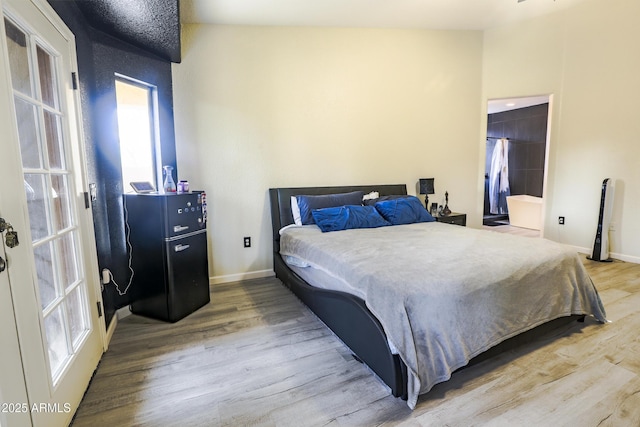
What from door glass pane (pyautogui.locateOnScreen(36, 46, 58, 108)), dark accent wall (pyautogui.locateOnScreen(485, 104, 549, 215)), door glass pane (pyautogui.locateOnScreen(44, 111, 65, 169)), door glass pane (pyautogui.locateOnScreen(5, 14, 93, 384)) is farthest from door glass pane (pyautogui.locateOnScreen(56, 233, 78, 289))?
dark accent wall (pyautogui.locateOnScreen(485, 104, 549, 215))

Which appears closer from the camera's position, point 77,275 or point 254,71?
point 77,275

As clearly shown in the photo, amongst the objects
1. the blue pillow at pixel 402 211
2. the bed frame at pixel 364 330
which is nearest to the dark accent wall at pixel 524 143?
the blue pillow at pixel 402 211

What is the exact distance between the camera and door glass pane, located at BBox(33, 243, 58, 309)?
140cm

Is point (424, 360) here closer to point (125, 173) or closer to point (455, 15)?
point (125, 173)

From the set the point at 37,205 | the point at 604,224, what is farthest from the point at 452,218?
the point at 37,205

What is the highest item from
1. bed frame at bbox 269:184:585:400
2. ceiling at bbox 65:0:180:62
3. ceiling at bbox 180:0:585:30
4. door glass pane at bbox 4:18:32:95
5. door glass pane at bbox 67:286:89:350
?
ceiling at bbox 180:0:585:30

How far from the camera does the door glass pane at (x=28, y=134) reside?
4.42ft

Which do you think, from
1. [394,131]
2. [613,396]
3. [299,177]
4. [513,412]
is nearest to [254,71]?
[299,177]

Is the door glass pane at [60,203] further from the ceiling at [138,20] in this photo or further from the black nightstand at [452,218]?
→ the black nightstand at [452,218]

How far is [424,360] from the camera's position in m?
1.56

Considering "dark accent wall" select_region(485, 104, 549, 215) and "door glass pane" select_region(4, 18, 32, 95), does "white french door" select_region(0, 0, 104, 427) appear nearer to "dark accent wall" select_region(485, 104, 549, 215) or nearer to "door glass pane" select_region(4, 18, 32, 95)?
"door glass pane" select_region(4, 18, 32, 95)

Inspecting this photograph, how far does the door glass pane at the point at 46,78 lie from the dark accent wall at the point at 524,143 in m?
7.29

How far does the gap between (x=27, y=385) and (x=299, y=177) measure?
2917 mm

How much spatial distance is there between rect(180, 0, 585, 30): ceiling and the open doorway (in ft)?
7.46
